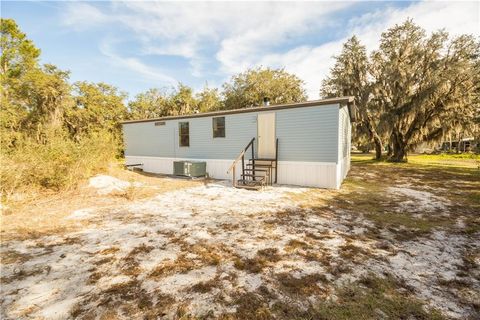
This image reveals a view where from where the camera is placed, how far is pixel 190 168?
11.8m

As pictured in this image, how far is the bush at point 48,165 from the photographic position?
6.62 meters

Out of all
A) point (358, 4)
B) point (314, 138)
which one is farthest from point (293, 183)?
point (358, 4)

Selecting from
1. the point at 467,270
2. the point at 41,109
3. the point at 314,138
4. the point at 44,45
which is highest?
the point at 44,45

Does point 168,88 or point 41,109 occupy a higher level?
point 168,88

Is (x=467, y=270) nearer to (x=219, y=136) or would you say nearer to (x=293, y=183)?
(x=293, y=183)

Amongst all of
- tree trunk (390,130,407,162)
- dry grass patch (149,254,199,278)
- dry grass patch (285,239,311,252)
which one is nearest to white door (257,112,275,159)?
dry grass patch (285,239,311,252)

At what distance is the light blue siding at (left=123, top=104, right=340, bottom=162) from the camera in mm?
9062

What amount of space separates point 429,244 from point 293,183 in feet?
19.5

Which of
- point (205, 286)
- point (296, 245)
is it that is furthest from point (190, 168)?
point (205, 286)

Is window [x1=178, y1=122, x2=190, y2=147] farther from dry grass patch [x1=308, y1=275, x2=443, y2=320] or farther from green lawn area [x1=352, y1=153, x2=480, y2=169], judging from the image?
green lawn area [x1=352, y1=153, x2=480, y2=169]

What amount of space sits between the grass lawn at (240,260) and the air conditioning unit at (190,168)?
4.88 metres

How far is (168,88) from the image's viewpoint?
30.3 metres

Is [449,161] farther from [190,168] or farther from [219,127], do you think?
[190,168]

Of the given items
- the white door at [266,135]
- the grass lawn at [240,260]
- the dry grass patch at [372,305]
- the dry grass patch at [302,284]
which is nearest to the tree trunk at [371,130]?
the white door at [266,135]
